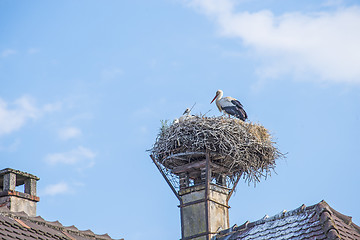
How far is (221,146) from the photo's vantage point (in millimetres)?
12484

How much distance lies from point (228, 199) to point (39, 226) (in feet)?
12.8

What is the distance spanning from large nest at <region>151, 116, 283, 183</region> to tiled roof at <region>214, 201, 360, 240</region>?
2.78m

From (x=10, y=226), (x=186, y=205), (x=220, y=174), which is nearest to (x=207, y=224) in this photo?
(x=186, y=205)

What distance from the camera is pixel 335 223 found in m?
8.54

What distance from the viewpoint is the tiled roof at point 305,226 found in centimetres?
838

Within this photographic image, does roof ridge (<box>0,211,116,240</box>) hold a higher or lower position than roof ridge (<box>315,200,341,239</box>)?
higher

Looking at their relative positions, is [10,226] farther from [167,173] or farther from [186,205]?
[167,173]

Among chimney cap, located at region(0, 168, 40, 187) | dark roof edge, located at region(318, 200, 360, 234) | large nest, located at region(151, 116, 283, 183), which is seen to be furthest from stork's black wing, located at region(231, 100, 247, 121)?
dark roof edge, located at region(318, 200, 360, 234)

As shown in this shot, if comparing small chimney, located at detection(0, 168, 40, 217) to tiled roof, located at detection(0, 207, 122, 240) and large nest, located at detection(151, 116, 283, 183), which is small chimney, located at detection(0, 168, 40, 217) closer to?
tiled roof, located at detection(0, 207, 122, 240)

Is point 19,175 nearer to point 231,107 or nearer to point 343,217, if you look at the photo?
point 343,217

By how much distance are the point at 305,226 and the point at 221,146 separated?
13.0ft

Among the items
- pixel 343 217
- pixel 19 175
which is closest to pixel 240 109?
pixel 19 175

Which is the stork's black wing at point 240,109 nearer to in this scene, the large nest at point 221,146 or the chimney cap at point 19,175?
the large nest at point 221,146

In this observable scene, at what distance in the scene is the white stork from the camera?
48.6ft
